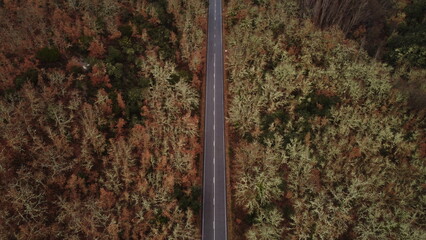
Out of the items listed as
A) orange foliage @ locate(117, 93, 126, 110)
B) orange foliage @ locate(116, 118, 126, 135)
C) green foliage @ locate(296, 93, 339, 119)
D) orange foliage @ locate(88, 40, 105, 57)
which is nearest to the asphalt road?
orange foliage @ locate(116, 118, 126, 135)

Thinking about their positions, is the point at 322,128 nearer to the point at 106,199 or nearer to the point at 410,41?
the point at 106,199

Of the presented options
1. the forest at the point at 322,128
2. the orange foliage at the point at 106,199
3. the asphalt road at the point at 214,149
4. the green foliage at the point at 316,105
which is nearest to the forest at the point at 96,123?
the orange foliage at the point at 106,199

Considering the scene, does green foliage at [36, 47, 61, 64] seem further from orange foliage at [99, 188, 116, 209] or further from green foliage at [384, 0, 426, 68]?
green foliage at [384, 0, 426, 68]

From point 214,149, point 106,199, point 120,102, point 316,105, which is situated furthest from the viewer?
point 316,105

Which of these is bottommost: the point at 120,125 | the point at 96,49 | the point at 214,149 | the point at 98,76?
the point at 214,149

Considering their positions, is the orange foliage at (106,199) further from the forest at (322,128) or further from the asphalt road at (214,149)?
the forest at (322,128)

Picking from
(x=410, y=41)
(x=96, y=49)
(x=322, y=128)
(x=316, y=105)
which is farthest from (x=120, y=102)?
(x=410, y=41)

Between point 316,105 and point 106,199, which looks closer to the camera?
point 106,199
